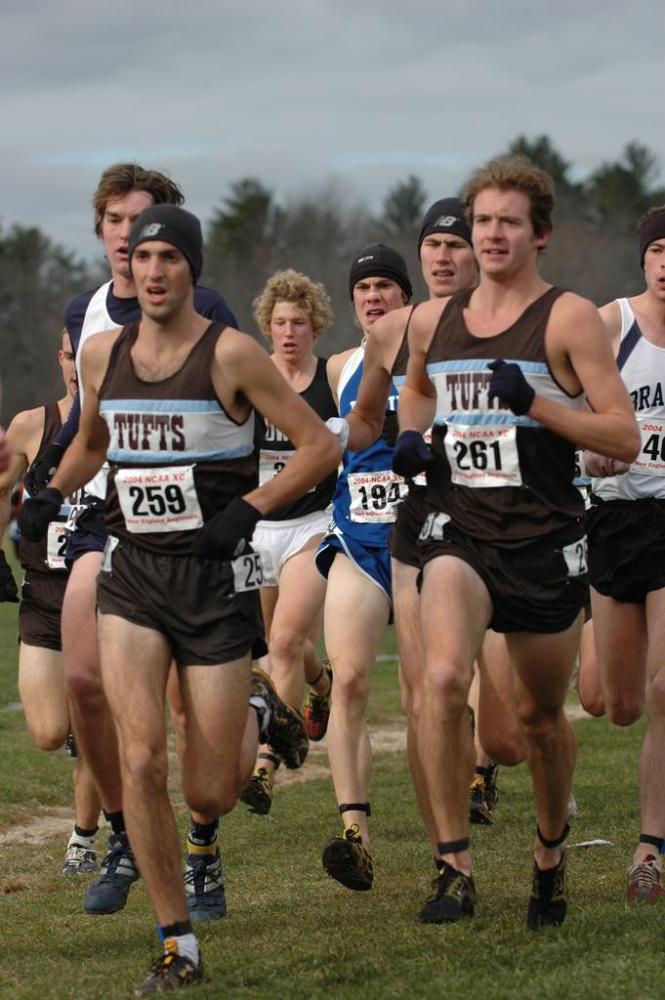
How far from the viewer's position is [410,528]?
23.6 feet

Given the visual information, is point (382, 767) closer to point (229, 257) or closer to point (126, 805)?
point (126, 805)

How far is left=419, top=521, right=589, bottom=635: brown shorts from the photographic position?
20.2ft

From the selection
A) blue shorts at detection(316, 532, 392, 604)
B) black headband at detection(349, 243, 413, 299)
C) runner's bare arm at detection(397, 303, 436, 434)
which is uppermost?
black headband at detection(349, 243, 413, 299)

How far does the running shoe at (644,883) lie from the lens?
680 cm

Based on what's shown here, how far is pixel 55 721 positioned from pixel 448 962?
3.57 m

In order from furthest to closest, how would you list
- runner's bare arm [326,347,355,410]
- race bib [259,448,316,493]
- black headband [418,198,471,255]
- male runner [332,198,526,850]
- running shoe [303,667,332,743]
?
running shoe [303,667,332,743]
race bib [259,448,316,493]
runner's bare arm [326,347,355,410]
black headband [418,198,471,255]
male runner [332,198,526,850]

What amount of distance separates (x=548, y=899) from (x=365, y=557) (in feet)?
8.13

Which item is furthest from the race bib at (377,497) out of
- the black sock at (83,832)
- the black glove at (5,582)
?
the black sock at (83,832)

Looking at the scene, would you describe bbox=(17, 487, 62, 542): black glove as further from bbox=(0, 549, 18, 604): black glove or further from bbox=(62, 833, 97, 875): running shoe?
bbox=(62, 833, 97, 875): running shoe

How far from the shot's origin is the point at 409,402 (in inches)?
266

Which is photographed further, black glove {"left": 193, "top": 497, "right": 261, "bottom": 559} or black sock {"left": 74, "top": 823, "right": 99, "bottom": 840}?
black sock {"left": 74, "top": 823, "right": 99, "bottom": 840}

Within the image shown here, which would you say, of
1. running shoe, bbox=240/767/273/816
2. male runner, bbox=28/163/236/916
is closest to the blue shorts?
running shoe, bbox=240/767/273/816

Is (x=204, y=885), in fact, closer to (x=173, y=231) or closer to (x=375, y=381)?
(x=375, y=381)

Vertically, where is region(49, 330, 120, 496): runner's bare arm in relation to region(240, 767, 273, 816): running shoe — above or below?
above
